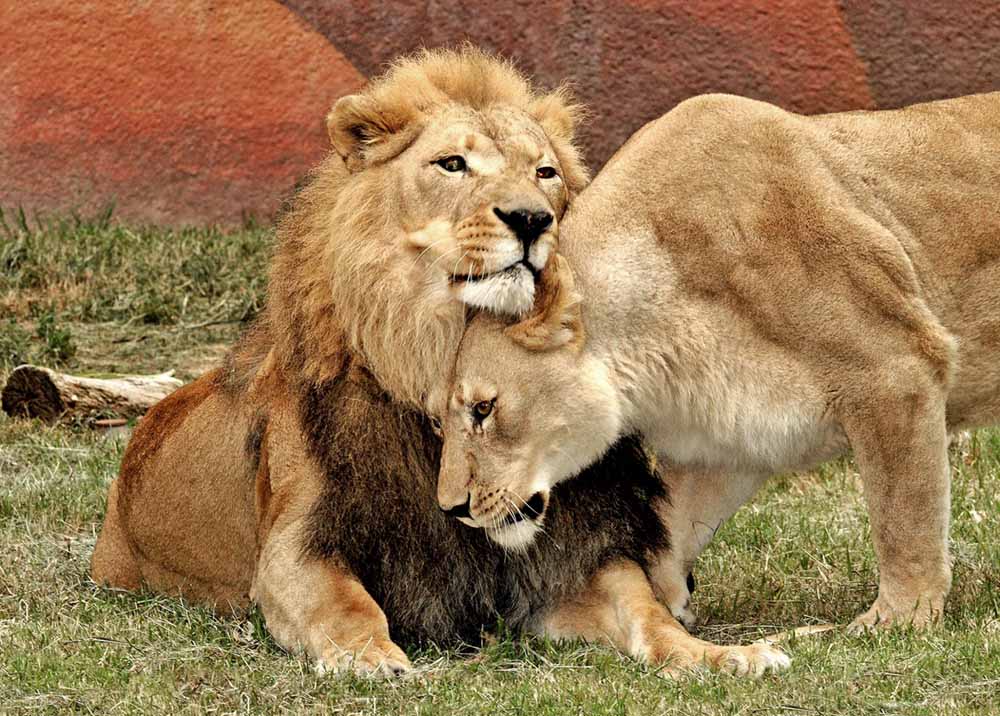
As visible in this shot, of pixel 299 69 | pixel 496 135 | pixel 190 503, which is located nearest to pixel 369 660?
pixel 190 503

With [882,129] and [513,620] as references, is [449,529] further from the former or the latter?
[882,129]

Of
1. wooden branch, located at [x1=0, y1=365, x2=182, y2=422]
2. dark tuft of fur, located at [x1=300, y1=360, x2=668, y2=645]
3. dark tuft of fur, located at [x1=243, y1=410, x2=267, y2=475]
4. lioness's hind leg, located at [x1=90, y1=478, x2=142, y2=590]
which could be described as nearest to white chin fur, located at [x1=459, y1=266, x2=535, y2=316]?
dark tuft of fur, located at [x1=300, y1=360, x2=668, y2=645]

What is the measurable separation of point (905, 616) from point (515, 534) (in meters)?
0.97

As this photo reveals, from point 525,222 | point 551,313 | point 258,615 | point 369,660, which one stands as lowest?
point 258,615

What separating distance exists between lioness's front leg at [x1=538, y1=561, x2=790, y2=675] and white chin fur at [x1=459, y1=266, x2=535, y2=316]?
0.79 meters

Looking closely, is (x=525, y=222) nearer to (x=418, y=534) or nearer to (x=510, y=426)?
(x=510, y=426)

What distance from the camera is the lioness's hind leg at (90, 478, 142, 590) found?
204 inches

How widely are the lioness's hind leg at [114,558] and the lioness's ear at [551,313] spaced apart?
153cm

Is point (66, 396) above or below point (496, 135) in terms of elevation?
below

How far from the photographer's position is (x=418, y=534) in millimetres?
4484

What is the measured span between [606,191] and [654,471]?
78 cm

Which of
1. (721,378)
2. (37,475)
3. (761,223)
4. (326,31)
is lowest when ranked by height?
(37,475)

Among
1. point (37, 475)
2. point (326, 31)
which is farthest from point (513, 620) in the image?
point (326, 31)

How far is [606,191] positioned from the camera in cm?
459
